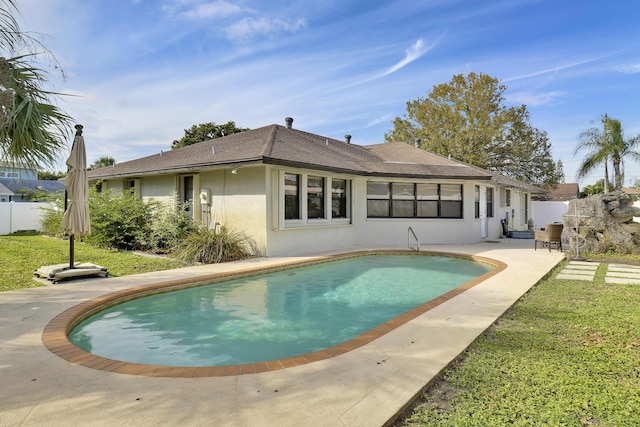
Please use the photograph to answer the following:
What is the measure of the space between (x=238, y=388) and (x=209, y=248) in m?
7.71

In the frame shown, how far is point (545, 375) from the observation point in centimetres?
326

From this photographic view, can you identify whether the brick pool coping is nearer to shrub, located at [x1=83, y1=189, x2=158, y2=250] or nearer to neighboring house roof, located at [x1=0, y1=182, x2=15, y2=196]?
shrub, located at [x1=83, y1=189, x2=158, y2=250]

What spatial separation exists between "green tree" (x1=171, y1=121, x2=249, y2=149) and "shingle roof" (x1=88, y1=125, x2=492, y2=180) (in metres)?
18.7

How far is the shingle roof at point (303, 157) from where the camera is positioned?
11219mm

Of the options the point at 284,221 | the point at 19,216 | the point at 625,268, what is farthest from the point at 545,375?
the point at 19,216

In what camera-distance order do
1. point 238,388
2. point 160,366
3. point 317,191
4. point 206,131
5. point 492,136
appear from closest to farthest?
point 238,388, point 160,366, point 317,191, point 492,136, point 206,131

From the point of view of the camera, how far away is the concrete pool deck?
2529 millimetres

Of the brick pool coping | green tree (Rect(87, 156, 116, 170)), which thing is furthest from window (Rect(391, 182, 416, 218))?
green tree (Rect(87, 156, 116, 170))

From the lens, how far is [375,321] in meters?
5.60

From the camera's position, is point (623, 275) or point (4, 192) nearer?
point (623, 275)

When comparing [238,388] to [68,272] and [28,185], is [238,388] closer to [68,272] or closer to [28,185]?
[68,272]

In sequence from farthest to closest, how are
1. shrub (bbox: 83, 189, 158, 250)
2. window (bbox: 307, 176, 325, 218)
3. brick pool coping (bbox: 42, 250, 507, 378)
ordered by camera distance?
shrub (bbox: 83, 189, 158, 250) → window (bbox: 307, 176, 325, 218) → brick pool coping (bbox: 42, 250, 507, 378)

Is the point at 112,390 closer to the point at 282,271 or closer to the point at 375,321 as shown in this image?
the point at 375,321

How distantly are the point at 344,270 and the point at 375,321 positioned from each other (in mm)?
4253
